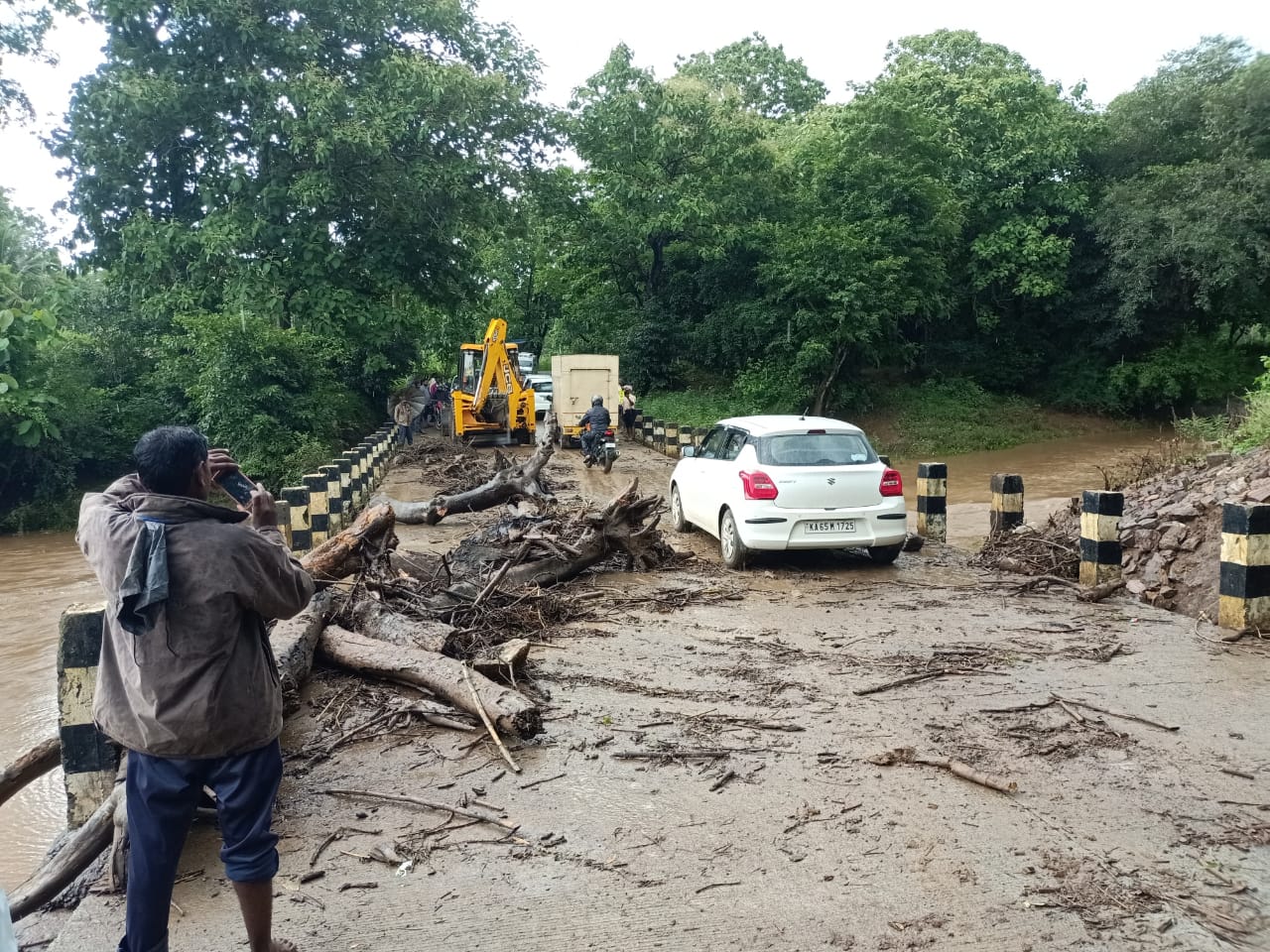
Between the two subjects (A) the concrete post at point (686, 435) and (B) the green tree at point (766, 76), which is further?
(B) the green tree at point (766, 76)

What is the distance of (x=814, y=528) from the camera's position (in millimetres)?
9367

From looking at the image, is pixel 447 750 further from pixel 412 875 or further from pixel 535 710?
pixel 412 875

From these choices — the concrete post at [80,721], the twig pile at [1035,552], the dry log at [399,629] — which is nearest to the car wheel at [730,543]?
the twig pile at [1035,552]

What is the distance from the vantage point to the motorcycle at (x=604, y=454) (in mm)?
19422

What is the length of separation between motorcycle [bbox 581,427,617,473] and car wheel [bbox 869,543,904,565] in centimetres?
999

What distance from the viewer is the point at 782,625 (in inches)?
291

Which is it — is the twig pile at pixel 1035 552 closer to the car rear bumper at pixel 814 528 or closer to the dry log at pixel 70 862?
the car rear bumper at pixel 814 528

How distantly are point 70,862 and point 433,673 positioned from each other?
204 centimetres

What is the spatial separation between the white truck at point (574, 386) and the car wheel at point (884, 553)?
16934mm

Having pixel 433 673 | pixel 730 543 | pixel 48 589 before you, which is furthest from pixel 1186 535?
pixel 48 589

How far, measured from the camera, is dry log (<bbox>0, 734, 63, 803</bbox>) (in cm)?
396

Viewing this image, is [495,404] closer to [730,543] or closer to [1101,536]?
[730,543]

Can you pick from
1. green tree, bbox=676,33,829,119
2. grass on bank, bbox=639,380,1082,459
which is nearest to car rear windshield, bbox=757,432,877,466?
grass on bank, bbox=639,380,1082,459

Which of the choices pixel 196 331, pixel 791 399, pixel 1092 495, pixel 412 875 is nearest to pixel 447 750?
pixel 412 875
